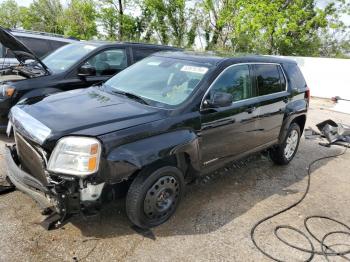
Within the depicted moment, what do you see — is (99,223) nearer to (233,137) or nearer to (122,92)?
(122,92)

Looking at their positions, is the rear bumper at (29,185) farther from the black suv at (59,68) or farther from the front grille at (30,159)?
the black suv at (59,68)

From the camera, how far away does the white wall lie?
14.6 m

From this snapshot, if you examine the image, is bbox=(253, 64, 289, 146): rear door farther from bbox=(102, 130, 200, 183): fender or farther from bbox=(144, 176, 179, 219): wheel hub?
bbox=(144, 176, 179, 219): wheel hub

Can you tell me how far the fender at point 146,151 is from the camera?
2.79 meters

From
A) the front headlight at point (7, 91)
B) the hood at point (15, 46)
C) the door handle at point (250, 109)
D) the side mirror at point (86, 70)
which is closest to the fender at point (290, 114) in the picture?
the door handle at point (250, 109)

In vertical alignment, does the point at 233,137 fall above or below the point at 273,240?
above

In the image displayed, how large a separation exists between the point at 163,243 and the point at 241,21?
2131 cm

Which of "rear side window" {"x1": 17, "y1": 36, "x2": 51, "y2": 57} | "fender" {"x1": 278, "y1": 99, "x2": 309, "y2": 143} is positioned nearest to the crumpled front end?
"fender" {"x1": 278, "y1": 99, "x2": 309, "y2": 143}

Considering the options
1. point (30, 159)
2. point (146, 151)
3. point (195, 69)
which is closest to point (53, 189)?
point (30, 159)

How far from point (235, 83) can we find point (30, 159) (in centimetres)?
255

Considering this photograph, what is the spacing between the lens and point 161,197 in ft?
10.9

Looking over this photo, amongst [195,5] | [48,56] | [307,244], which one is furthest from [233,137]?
[195,5]

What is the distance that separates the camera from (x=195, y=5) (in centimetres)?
2881

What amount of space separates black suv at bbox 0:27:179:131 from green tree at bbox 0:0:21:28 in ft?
134
